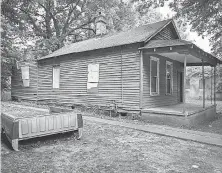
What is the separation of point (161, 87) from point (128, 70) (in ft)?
9.38

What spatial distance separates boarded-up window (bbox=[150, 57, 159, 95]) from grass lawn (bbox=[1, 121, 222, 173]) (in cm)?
507

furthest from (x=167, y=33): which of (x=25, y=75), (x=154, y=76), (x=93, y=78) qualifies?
(x=25, y=75)

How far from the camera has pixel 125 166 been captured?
453 centimetres

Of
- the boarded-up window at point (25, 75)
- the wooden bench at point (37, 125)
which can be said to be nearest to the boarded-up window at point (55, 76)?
the boarded-up window at point (25, 75)

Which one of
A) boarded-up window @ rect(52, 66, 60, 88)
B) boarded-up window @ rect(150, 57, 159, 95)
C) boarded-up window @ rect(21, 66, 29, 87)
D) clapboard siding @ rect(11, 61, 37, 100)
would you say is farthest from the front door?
boarded-up window @ rect(21, 66, 29, 87)

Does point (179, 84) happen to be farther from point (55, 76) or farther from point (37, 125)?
point (37, 125)

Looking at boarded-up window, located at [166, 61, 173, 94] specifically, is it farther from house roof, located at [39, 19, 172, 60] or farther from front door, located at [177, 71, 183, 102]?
house roof, located at [39, 19, 172, 60]

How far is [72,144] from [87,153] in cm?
94

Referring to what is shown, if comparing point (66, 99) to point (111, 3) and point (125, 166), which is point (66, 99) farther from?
point (111, 3)

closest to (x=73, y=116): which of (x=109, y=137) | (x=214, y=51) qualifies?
(x=109, y=137)

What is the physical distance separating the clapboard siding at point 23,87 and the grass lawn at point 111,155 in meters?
11.5

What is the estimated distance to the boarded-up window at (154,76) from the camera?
11960 mm

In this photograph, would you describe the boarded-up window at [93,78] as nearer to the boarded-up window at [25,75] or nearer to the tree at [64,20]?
the boarded-up window at [25,75]

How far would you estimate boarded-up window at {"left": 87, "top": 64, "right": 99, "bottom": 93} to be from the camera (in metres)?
13.0
